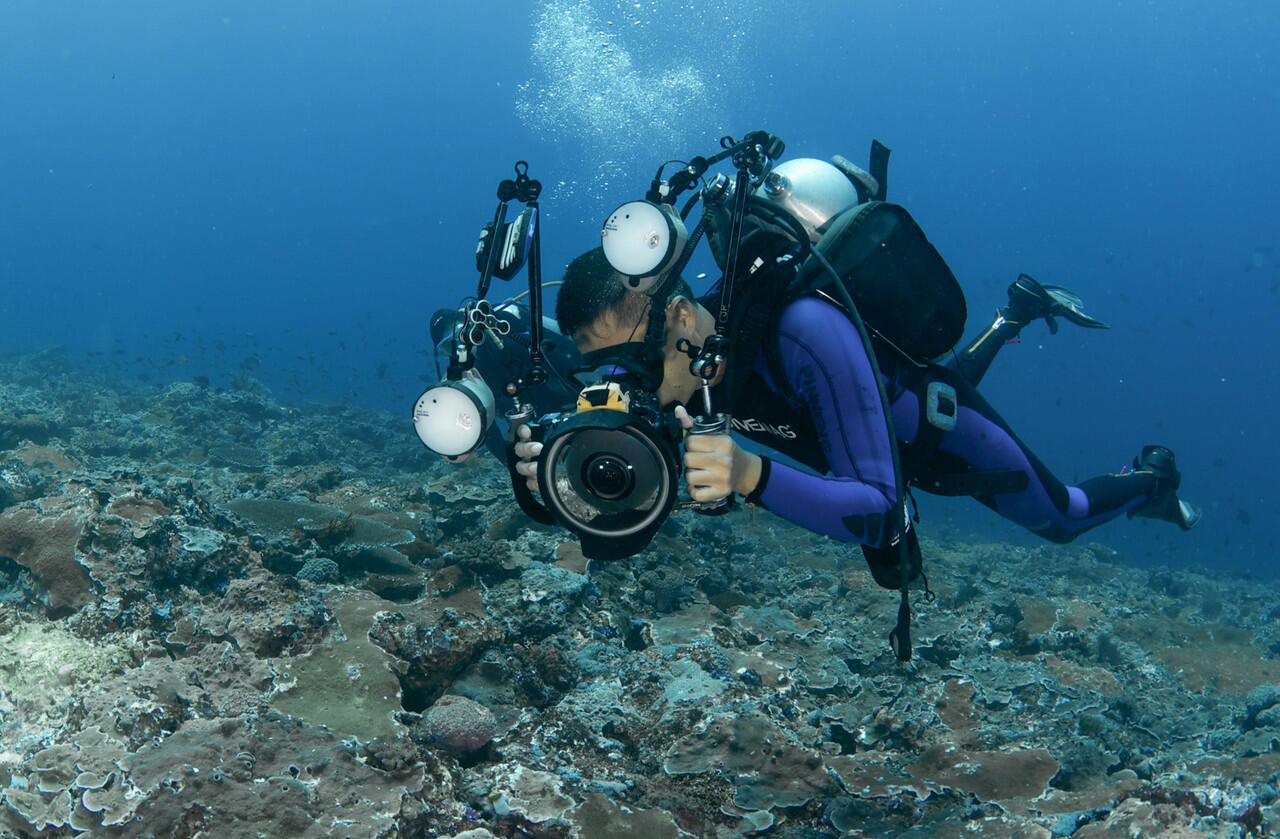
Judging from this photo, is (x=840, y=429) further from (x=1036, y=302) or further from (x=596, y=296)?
(x=1036, y=302)

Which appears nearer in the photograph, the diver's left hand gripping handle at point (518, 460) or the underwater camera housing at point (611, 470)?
the underwater camera housing at point (611, 470)

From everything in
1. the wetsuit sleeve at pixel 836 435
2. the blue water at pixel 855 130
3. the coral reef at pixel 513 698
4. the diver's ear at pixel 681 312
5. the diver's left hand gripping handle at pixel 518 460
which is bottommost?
the coral reef at pixel 513 698

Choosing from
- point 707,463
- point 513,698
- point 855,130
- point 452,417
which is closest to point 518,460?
point 452,417

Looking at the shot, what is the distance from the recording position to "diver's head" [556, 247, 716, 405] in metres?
2.70

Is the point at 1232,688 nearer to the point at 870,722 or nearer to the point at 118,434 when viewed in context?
the point at 870,722

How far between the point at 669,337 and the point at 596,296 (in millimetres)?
398

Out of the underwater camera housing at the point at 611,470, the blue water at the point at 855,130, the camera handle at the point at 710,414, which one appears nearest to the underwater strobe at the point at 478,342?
the underwater camera housing at the point at 611,470

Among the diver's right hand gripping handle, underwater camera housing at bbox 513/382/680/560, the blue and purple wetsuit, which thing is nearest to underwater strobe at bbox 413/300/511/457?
underwater camera housing at bbox 513/382/680/560

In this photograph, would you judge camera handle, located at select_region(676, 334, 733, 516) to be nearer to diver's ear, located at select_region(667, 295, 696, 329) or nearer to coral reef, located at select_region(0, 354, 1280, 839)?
diver's ear, located at select_region(667, 295, 696, 329)

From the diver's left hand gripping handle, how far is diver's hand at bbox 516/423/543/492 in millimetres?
23

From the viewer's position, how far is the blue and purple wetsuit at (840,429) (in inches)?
96.8

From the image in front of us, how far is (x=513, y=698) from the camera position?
167 inches

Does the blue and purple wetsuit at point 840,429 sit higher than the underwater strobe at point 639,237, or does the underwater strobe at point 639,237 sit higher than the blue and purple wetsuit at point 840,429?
the underwater strobe at point 639,237

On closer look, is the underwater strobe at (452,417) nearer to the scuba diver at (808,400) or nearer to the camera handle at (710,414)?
the scuba diver at (808,400)
